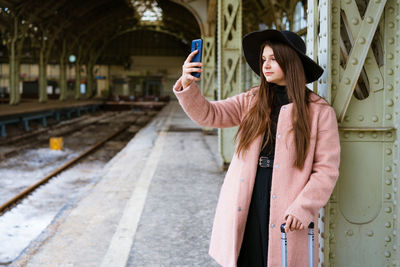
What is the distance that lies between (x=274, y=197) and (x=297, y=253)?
0.28 m

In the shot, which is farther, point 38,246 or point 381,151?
point 38,246

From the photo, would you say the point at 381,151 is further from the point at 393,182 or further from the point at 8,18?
the point at 8,18

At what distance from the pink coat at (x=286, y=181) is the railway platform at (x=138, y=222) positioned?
5.66 ft

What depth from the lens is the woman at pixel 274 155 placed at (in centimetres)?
211

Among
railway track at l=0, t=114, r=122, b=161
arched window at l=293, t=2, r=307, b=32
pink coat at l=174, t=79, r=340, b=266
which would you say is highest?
arched window at l=293, t=2, r=307, b=32

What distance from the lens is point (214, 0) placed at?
15352mm

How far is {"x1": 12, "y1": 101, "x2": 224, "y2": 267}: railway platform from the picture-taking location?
4.00 metres

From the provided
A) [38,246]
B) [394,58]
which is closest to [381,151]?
[394,58]

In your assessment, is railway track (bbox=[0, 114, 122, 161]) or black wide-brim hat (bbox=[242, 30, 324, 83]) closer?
black wide-brim hat (bbox=[242, 30, 324, 83])

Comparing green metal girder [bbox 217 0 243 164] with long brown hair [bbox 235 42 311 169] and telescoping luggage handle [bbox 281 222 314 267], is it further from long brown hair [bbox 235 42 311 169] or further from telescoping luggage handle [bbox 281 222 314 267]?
telescoping luggage handle [bbox 281 222 314 267]

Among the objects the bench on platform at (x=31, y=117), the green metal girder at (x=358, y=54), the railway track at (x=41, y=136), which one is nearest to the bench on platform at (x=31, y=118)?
the bench on platform at (x=31, y=117)

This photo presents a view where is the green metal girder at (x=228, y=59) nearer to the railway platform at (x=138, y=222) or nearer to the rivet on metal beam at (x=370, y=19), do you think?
the railway platform at (x=138, y=222)

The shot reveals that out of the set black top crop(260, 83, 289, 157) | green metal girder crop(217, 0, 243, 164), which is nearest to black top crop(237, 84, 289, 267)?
black top crop(260, 83, 289, 157)

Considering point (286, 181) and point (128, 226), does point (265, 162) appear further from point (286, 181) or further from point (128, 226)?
point (128, 226)
